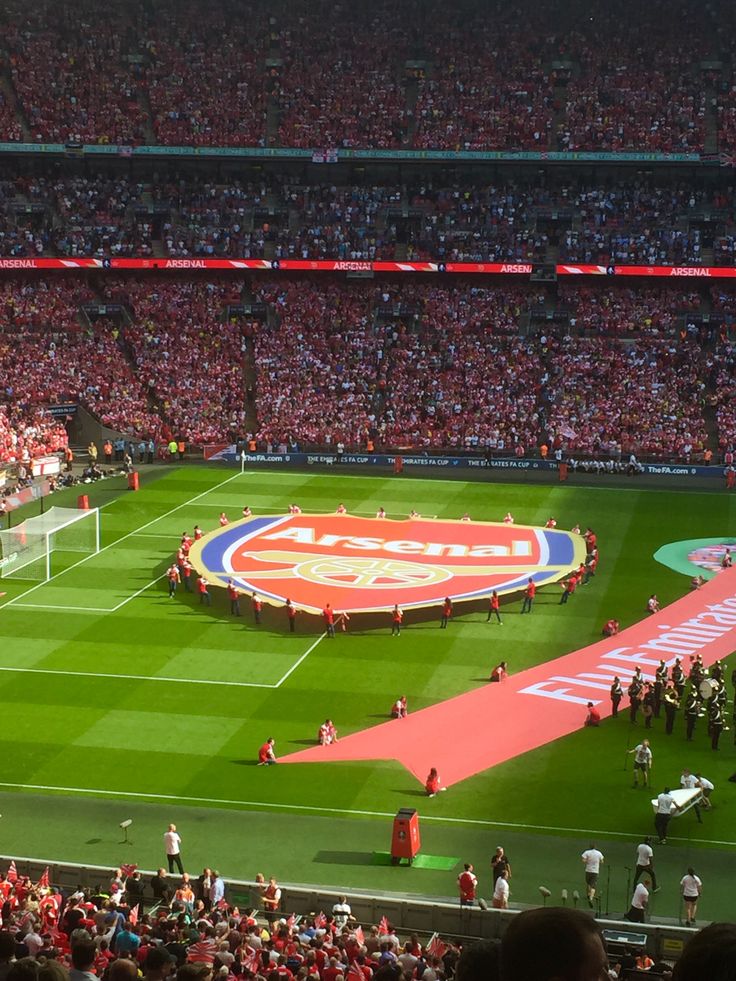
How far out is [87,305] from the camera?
257 ft

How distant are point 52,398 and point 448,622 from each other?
35.0m

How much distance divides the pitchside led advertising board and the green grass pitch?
1239 mm

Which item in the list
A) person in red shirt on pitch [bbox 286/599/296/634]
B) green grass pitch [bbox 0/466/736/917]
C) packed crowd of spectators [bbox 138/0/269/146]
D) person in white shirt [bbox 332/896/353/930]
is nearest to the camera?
person in white shirt [bbox 332/896/353/930]

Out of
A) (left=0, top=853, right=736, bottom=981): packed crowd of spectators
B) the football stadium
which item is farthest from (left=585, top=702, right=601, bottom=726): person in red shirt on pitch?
(left=0, top=853, right=736, bottom=981): packed crowd of spectators

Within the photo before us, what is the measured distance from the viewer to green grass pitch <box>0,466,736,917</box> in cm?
2808

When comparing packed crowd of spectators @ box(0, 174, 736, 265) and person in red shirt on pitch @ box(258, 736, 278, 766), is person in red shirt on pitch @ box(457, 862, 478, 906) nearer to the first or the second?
person in red shirt on pitch @ box(258, 736, 278, 766)

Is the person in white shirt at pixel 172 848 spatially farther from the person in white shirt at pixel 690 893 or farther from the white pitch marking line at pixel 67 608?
the white pitch marking line at pixel 67 608

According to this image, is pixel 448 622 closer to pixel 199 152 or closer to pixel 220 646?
pixel 220 646

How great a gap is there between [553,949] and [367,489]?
5880 centimetres

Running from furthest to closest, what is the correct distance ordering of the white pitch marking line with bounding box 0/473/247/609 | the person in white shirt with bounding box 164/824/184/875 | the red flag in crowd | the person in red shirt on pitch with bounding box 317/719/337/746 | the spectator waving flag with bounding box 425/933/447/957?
the white pitch marking line with bounding box 0/473/247/609
the person in red shirt on pitch with bounding box 317/719/337/746
the person in white shirt with bounding box 164/824/184/875
the spectator waving flag with bounding box 425/933/447/957
the red flag in crowd

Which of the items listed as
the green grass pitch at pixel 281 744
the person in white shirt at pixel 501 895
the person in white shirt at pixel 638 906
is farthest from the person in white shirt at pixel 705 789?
the person in white shirt at pixel 501 895

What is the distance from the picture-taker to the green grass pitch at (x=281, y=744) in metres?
28.1

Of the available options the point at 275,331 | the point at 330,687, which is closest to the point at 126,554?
the point at 330,687

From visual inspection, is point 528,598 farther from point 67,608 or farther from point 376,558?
point 67,608
